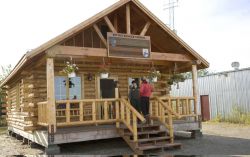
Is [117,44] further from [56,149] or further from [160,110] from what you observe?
[56,149]

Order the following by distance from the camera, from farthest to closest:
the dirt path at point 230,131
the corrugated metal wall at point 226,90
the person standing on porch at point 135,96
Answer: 1. the corrugated metal wall at point 226,90
2. the dirt path at point 230,131
3. the person standing on porch at point 135,96

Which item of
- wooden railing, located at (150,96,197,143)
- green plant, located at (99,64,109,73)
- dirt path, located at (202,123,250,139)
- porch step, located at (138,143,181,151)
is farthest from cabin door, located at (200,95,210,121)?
porch step, located at (138,143,181,151)

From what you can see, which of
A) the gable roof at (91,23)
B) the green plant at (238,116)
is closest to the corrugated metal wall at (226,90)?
the green plant at (238,116)

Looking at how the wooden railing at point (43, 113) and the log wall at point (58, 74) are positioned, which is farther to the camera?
the log wall at point (58, 74)

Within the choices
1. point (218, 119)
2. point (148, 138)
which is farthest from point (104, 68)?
point (218, 119)

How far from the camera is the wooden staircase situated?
1091 cm

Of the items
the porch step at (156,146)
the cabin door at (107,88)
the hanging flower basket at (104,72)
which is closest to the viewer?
the porch step at (156,146)

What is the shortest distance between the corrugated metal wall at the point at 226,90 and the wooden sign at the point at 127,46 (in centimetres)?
1195

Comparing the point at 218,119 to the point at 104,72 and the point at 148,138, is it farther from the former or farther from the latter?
the point at 148,138

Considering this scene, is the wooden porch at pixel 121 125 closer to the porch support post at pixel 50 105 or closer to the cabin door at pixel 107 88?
the porch support post at pixel 50 105

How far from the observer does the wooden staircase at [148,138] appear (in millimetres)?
10909

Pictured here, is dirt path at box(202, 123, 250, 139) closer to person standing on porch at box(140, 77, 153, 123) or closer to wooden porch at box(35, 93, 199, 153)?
wooden porch at box(35, 93, 199, 153)

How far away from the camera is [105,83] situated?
51.5 ft

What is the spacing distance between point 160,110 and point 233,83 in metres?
12.3
